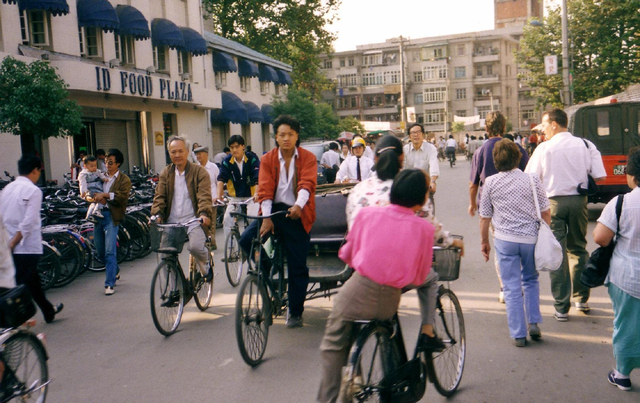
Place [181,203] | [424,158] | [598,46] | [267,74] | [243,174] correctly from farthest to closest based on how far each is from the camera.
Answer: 1. [267,74]
2. [598,46]
3. [424,158]
4. [243,174]
5. [181,203]

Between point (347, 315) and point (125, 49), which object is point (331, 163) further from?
point (347, 315)

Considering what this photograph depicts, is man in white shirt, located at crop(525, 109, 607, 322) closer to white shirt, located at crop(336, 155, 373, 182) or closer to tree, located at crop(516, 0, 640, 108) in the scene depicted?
white shirt, located at crop(336, 155, 373, 182)

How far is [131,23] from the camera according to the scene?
2144 cm

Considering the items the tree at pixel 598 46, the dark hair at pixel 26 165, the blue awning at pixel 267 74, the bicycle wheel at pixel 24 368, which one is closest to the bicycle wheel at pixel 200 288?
the dark hair at pixel 26 165

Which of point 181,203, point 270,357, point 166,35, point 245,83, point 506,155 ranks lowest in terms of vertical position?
point 270,357

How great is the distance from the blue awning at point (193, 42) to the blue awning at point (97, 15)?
6.08 metres

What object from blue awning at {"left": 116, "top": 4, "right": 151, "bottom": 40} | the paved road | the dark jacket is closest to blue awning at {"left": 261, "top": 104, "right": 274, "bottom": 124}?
blue awning at {"left": 116, "top": 4, "right": 151, "bottom": 40}

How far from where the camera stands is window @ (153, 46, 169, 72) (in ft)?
84.0

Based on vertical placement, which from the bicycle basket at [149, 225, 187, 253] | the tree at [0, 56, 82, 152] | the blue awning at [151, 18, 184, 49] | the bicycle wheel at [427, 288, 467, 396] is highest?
the blue awning at [151, 18, 184, 49]

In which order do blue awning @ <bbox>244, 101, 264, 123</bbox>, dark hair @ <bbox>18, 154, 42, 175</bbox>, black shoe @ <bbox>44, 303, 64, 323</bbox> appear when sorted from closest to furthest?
dark hair @ <bbox>18, 154, 42, 175</bbox>, black shoe @ <bbox>44, 303, 64, 323</bbox>, blue awning @ <bbox>244, 101, 264, 123</bbox>

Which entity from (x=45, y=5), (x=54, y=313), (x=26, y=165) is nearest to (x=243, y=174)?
(x=54, y=313)

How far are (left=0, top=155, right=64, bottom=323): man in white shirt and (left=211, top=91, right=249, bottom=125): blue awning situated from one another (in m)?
25.7

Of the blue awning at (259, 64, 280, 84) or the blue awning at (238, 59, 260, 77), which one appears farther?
the blue awning at (259, 64, 280, 84)

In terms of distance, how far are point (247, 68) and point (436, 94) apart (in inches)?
2186
